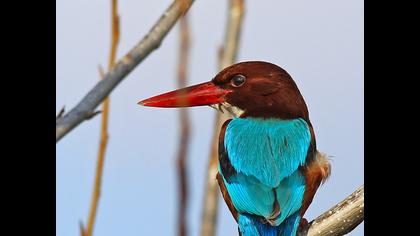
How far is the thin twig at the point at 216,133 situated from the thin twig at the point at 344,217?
2.42ft

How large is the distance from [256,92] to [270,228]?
604 millimetres

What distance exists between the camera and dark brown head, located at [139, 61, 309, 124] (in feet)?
6.88

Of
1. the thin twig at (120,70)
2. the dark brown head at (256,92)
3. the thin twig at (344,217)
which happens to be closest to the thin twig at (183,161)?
the thin twig at (120,70)

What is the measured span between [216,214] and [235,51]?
0.37 m

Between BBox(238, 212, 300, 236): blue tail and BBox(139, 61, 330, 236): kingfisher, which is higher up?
BBox(139, 61, 330, 236): kingfisher

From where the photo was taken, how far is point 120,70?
4.45ft

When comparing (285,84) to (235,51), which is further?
(285,84)

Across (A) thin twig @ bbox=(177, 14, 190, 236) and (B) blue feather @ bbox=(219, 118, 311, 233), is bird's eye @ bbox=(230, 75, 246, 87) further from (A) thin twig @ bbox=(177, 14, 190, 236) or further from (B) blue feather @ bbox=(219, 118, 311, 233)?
(A) thin twig @ bbox=(177, 14, 190, 236)

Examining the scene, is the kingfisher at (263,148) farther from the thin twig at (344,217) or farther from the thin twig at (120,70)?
the thin twig at (120,70)

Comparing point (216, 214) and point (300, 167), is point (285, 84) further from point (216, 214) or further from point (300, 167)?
point (216, 214)

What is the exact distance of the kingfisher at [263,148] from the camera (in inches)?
69.6

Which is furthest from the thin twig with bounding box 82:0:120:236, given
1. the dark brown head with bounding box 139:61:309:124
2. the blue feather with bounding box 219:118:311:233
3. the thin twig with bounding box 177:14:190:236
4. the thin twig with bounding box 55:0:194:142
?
the dark brown head with bounding box 139:61:309:124
